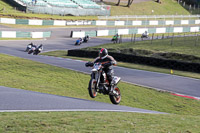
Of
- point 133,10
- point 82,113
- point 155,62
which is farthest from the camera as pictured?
point 133,10

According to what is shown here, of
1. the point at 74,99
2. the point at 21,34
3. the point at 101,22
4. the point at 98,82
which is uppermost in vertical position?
the point at 101,22

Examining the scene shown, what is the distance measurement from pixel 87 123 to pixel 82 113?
1419 mm

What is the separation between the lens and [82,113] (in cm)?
977

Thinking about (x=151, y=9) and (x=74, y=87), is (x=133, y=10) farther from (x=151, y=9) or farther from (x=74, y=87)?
(x=74, y=87)

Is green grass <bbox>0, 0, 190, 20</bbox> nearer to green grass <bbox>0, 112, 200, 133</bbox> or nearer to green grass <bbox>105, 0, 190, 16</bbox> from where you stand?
green grass <bbox>105, 0, 190, 16</bbox>

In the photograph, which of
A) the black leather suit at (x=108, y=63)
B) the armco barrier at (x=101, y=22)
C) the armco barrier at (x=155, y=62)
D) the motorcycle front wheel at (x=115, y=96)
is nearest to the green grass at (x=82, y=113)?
the motorcycle front wheel at (x=115, y=96)

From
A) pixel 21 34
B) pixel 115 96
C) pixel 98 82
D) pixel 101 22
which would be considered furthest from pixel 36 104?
pixel 101 22

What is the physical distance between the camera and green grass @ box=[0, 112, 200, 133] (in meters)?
7.53

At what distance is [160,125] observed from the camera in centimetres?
912

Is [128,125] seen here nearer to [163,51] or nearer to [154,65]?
[154,65]

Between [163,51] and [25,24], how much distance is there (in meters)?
28.2

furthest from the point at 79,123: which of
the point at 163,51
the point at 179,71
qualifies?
the point at 163,51

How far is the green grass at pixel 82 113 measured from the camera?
25.9 feet

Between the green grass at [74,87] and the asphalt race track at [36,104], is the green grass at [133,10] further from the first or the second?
the asphalt race track at [36,104]
